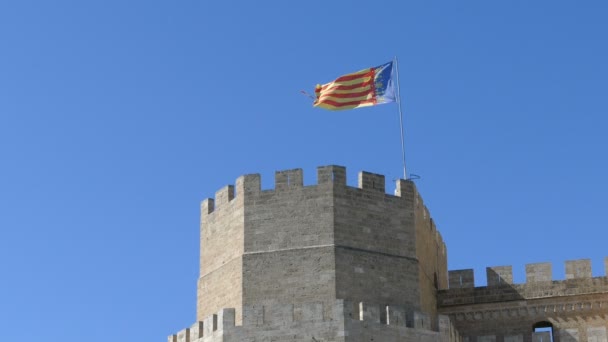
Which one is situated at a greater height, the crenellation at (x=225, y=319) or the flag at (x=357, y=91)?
the flag at (x=357, y=91)

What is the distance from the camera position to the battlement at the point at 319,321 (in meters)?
28.4

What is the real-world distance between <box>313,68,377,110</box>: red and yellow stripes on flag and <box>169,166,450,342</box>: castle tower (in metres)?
2.92

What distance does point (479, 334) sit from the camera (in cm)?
3269

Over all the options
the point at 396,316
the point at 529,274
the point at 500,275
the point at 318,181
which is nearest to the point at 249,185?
the point at 318,181

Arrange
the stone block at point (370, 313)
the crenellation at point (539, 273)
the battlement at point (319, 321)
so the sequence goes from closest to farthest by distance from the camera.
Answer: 1. the battlement at point (319, 321)
2. the stone block at point (370, 313)
3. the crenellation at point (539, 273)

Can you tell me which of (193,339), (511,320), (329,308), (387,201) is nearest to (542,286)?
(511,320)

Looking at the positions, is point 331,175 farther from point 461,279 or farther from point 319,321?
point 461,279

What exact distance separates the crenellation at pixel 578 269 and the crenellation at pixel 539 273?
490mm

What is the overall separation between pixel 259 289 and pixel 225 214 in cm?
268

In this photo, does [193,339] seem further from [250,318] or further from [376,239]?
[376,239]

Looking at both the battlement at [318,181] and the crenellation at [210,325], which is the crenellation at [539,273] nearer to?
the battlement at [318,181]

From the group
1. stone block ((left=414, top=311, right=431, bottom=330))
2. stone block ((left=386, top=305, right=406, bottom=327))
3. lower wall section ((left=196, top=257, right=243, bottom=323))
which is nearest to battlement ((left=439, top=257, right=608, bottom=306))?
stone block ((left=414, top=311, right=431, bottom=330))

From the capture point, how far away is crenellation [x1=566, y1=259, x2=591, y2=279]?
32.5 metres

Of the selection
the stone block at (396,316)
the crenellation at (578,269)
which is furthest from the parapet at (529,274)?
the stone block at (396,316)
